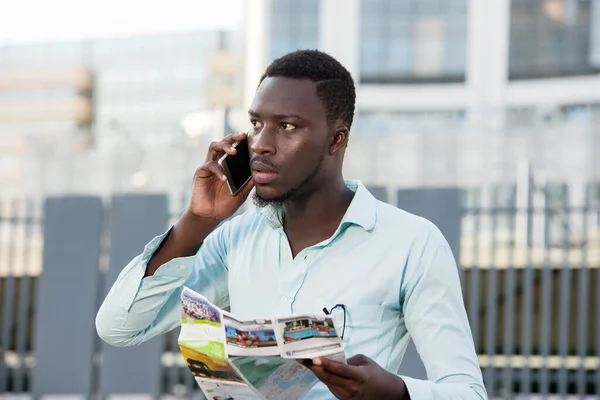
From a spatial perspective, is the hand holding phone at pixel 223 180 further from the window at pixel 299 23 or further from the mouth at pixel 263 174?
the window at pixel 299 23

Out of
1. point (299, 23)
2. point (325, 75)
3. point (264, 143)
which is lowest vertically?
point (264, 143)

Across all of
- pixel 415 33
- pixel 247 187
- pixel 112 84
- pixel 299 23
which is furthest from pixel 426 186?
pixel 112 84

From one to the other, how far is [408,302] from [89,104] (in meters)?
89.8

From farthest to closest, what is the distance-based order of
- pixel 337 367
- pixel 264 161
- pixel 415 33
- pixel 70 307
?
pixel 415 33 → pixel 70 307 → pixel 264 161 → pixel 337 367

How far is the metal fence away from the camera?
6359 mm

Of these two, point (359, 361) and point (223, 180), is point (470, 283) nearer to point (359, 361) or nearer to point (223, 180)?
point (223, 180)

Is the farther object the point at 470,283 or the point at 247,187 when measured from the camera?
the point at 470,283

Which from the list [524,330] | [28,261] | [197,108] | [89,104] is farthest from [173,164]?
[89,104]

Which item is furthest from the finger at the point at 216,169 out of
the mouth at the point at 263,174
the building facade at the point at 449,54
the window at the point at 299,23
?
the window at the point at 299,23

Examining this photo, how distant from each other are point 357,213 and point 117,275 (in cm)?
472

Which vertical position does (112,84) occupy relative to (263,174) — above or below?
above

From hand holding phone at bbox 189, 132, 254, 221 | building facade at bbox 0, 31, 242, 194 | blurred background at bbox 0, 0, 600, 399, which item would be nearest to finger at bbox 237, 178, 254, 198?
hand holding phone at bbox 189, 132, 254, 221

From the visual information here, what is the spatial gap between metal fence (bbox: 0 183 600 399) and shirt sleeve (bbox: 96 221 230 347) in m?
4.08

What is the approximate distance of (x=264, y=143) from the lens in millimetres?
1916
